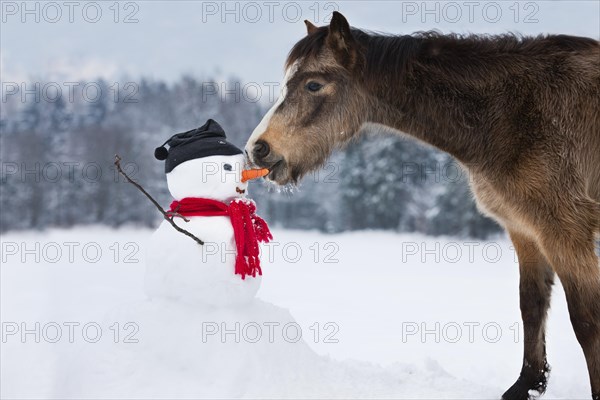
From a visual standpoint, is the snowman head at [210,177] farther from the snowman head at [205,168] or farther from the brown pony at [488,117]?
the brown pony at [488,117]

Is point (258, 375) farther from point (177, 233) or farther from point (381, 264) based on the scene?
point (381, 264)

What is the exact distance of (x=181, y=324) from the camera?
145 inches

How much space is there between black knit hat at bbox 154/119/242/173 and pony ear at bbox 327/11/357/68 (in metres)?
1.05

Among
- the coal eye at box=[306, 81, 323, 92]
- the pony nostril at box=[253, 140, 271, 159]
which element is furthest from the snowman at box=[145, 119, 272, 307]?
the coal eye at box=[306, 81, 323, 92]

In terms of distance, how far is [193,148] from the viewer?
12.9 feet

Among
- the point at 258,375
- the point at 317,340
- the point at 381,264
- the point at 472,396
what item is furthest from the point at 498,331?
the point at 381,264

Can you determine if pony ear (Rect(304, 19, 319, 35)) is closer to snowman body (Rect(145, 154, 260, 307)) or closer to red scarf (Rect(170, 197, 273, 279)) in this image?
snowman body (Rect(145, 154, 260, 307))

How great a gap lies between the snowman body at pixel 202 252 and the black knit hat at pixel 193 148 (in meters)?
0.06

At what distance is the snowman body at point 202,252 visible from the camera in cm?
371

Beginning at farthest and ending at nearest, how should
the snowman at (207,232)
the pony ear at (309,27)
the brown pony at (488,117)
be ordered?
1. the pony ear at (309,27)
2. the snowman at (207,232)
3. the brown pony at (488,117)

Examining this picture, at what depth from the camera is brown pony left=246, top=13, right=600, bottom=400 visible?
3479 millimetres

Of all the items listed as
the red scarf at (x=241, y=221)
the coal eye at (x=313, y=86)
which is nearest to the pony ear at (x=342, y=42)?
the coal eye at (x=313, y=86)

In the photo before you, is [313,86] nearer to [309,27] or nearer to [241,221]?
[309,27]

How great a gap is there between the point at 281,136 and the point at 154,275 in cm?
136
